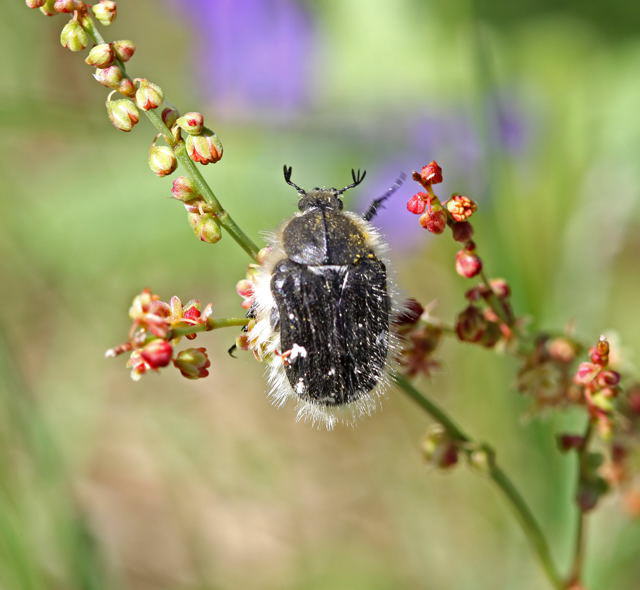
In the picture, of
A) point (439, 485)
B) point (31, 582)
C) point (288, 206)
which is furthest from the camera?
point (288, 206)

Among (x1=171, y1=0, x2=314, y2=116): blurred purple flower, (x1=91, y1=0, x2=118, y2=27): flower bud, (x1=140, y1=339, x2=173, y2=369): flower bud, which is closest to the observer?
(x1=140, y1=339, x2=173, y2=369): flower bud

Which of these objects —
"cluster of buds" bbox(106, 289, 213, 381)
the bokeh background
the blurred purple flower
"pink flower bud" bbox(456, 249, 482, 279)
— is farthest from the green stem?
the blurred purple flower

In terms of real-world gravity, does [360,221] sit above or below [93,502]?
below

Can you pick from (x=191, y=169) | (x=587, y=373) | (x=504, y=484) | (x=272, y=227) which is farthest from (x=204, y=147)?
(x=272, y=227)

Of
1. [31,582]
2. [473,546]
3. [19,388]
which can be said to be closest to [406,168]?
[473,546]

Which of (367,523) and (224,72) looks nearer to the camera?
(367,523)

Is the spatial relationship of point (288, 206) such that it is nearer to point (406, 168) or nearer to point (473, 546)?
point (406, 168)

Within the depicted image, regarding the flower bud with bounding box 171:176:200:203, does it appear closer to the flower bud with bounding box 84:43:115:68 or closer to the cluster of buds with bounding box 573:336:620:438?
the flower bud with bounding box 84:43:115:68
